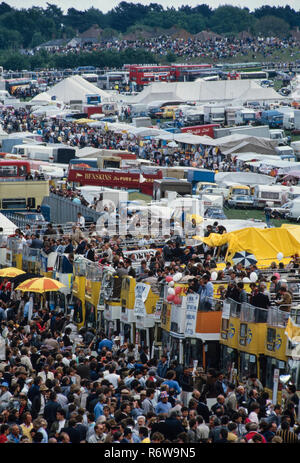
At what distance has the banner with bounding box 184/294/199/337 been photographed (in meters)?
19.6

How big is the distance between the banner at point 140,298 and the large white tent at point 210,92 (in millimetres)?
68811

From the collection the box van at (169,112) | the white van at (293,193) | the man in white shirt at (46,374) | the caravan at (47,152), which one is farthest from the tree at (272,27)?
the man in white shirt at (46,374)

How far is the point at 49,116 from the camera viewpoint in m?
82.4

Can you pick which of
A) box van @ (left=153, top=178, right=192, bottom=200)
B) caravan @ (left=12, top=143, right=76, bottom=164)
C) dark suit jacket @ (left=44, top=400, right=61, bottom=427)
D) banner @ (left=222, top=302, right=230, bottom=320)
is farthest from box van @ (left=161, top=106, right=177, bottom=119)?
dark suit jacket @ (left=44, top=400, right=61, bottom=427)

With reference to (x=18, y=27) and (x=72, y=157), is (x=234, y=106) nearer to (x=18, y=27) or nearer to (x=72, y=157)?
(x=72, y=157)

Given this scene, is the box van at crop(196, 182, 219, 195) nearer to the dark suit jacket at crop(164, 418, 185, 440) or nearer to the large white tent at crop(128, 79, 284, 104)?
the dark suit jacket at crop(164, 418, 185, 440)

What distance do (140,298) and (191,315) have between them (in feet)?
6.23

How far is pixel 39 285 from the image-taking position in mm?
23109

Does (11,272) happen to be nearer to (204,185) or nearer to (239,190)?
(239,190)

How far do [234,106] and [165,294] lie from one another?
203 ft

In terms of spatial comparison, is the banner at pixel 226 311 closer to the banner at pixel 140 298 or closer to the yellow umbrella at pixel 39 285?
the banner at pixel 140 298

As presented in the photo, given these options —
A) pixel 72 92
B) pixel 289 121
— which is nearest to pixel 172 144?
pixel 289 121

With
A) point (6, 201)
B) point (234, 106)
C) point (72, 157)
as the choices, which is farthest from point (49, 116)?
point (6, 201)

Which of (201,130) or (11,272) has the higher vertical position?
(11,272)
